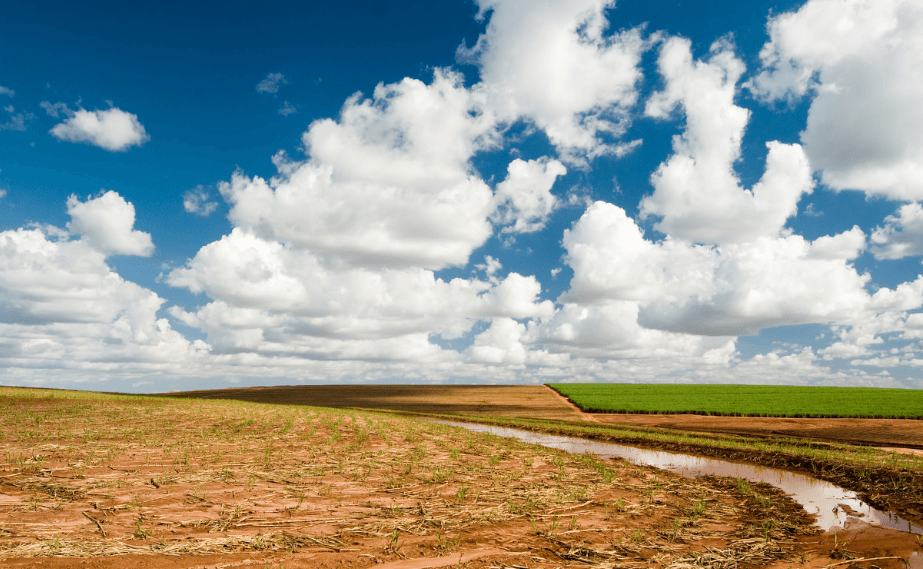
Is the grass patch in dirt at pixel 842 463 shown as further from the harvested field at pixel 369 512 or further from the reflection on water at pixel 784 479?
the harvested field at pixel 369 512

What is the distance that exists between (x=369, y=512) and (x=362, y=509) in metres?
0.27

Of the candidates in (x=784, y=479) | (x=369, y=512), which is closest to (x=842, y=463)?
(x=784, y=479)

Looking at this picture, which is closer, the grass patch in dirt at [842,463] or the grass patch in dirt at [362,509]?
the grass patch in dirt at [362,509]

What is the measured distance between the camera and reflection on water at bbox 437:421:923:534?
32.6 ft

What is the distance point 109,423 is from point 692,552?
2545 cm

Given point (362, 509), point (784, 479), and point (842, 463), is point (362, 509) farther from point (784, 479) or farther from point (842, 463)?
point (842, 463)

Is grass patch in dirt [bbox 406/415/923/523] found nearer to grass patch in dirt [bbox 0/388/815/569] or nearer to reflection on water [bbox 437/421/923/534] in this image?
reflection on water [bbox 437/421/923/534]

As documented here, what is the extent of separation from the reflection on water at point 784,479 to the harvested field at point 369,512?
697mm

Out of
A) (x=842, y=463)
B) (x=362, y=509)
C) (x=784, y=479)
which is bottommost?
(x=784, y=479)

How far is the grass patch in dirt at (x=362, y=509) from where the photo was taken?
7.05m

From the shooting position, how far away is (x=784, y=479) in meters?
14.3

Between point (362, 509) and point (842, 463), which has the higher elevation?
point (362, 509)

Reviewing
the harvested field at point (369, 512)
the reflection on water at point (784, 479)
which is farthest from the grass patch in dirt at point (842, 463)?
the harvested field at point (369, 512)

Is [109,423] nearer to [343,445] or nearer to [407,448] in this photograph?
[343,445]
